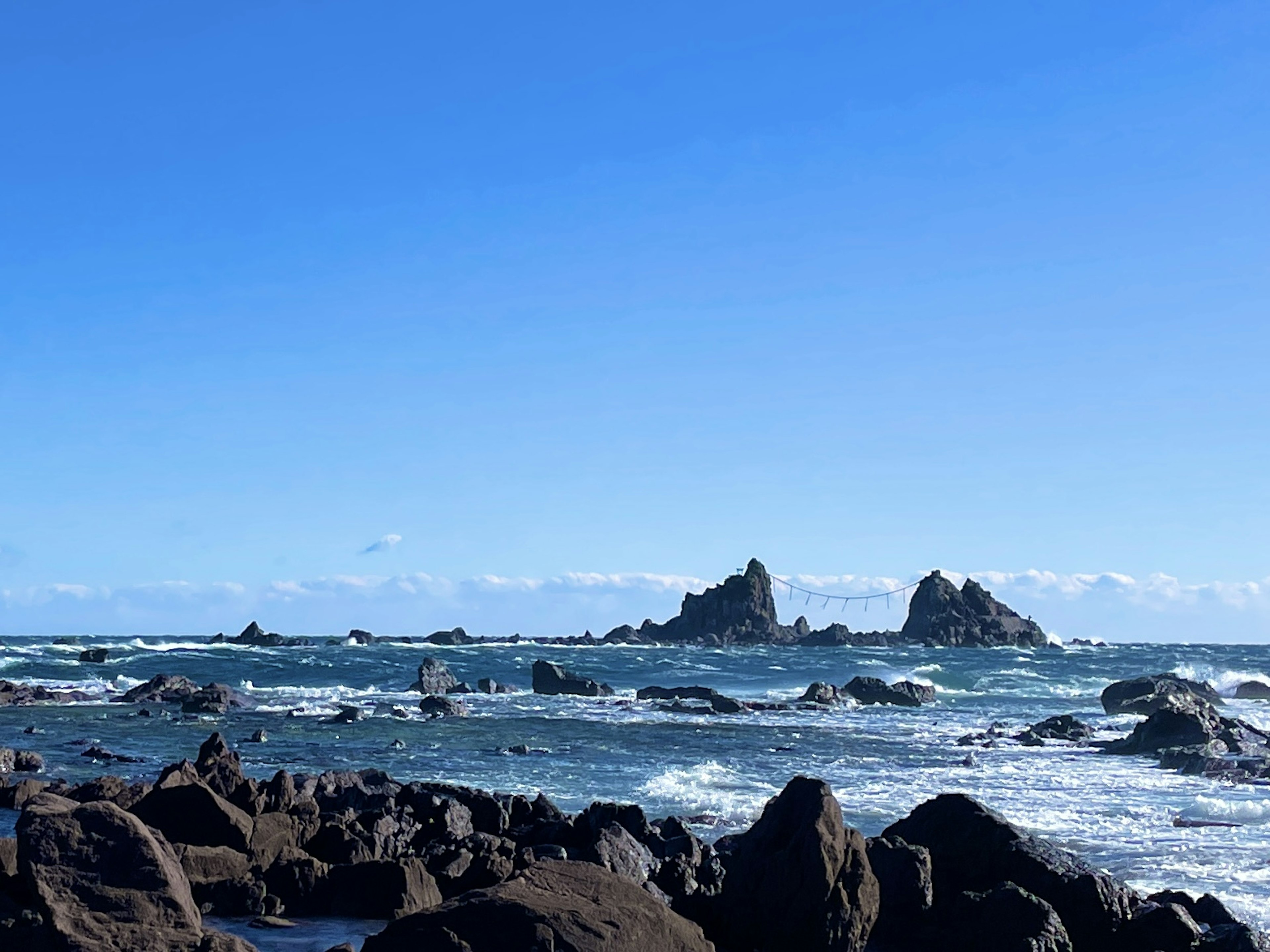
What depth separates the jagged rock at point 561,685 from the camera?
2692 inches

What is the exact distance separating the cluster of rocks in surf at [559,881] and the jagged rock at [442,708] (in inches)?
1269

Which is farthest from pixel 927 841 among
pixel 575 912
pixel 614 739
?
pixel 614 739

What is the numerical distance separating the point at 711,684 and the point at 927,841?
219ft

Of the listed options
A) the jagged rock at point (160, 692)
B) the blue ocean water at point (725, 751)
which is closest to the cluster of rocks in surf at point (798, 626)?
the blue ocean water at point (725, 751)

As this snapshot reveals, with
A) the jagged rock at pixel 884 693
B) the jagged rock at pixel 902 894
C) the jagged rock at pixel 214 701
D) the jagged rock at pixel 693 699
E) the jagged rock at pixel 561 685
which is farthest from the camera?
the jagged rock at pixel 561 685

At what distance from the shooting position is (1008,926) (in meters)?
12.8

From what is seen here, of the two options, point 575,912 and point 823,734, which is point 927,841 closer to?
point 575,912

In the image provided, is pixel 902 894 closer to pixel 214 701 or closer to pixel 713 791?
pixel 713 791

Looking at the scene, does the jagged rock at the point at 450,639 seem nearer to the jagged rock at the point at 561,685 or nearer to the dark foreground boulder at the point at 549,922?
the jagged rock at the point at 561,685

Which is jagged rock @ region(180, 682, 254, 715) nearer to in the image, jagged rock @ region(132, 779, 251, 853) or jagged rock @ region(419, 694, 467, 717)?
jagged rock @ region(419, 694, 467, 717)

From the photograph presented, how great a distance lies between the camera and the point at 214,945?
1027 centimetres

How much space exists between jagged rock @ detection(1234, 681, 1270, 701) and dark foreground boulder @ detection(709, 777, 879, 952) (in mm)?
66314

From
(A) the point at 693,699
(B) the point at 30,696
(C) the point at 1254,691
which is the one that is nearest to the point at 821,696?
(A) the point at 693,699

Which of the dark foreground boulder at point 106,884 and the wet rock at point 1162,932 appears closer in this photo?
the dark foreground boulder at point 106,884
